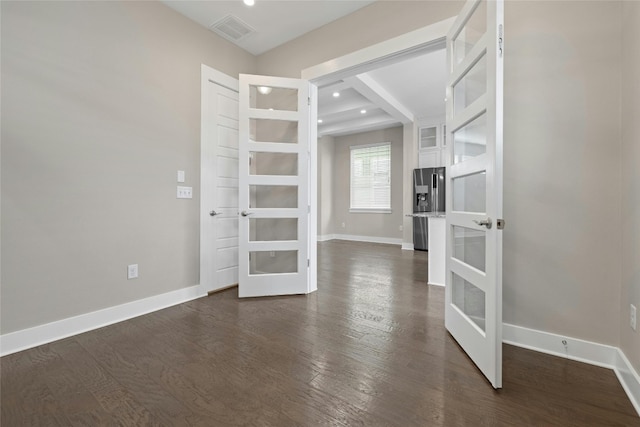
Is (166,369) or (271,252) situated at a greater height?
(271,252)

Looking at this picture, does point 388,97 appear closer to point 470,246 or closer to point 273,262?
point 273,262

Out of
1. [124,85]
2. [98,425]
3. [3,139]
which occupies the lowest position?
[98,425]

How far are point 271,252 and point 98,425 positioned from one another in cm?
207

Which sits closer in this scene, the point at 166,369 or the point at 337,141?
the point at 166,369

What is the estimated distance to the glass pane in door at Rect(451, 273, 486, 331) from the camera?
65.9 inches

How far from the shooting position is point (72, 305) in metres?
2.12

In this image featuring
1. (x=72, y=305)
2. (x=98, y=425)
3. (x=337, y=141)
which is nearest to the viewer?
(x=98, y=425)

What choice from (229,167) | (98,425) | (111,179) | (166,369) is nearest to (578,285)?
(166,369)

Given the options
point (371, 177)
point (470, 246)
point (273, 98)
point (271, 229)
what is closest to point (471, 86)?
point (470, 246)

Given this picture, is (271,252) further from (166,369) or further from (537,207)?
(537,207)

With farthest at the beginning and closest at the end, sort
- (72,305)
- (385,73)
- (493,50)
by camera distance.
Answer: (385,73) < (72,305) < (493,50)

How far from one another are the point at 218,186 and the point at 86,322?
170 centimetres

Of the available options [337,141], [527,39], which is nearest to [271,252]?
[527,39]

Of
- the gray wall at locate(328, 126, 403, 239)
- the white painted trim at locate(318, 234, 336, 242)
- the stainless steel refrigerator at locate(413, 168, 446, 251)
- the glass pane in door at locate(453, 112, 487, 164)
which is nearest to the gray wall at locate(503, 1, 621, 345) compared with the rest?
Result: the glass pane in door at locate(453, 112, 487, 164)
